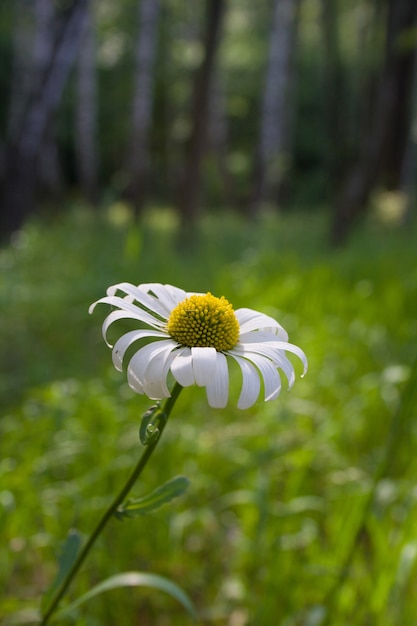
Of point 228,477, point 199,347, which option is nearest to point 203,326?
point 199,347

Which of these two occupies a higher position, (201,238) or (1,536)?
(201,238)

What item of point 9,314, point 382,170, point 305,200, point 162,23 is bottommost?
point 9,314

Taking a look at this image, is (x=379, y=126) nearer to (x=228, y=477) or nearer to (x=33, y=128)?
(x=33, y=128)

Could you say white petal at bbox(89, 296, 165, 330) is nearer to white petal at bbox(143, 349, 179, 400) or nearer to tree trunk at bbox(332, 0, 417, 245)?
white petal at bbox(143, 349, 179, 400)

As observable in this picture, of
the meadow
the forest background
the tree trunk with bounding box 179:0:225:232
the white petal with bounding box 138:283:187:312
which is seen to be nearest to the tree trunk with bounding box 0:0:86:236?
the forest background

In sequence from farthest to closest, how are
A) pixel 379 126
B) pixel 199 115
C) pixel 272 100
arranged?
pixel 272 100
pixel 379 126
pixel 199 115

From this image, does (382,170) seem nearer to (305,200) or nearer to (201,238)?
(201,238)

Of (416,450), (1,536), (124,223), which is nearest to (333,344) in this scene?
(416,450)
